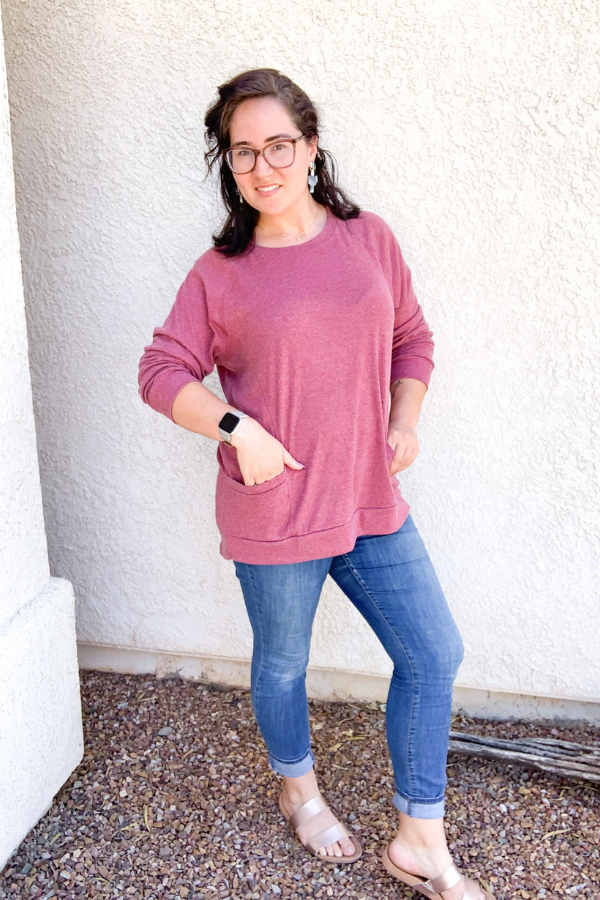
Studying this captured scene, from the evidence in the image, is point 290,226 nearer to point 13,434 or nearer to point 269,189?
point 269,189

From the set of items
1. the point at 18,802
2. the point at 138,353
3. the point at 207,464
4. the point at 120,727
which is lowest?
the point at 120,727

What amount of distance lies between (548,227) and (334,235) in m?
0.80

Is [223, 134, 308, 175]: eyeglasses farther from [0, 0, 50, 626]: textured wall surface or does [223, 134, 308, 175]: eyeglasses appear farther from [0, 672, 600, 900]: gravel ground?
[0, 672, 600, 900]: gravel ground

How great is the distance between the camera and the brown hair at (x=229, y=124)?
69.3 inches

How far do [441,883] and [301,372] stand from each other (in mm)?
1412

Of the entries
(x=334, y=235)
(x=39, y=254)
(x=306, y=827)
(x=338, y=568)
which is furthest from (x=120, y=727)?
(x=334, y=235)

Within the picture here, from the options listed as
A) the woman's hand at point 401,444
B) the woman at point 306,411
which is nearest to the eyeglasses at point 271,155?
the woman at point 306,411

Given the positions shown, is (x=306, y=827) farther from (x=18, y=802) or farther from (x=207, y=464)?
(x=207, y=464)

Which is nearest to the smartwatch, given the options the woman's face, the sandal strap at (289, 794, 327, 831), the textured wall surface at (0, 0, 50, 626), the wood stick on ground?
the woman's face

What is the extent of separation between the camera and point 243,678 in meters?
3.01

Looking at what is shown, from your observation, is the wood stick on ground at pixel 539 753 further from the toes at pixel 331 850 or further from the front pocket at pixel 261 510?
the front pocket at pixel 261 510

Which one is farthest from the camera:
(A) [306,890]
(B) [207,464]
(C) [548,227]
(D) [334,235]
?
(B) [207,464]

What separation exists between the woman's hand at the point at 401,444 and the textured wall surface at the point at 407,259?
1.77ft

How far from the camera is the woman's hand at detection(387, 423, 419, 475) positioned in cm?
196
